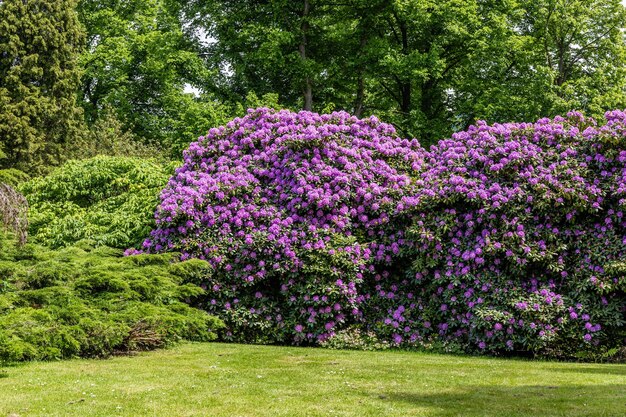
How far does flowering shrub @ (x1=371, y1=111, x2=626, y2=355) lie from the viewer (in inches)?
436

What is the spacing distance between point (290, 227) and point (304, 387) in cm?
500

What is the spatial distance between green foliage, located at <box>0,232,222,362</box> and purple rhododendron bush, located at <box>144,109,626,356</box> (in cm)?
111

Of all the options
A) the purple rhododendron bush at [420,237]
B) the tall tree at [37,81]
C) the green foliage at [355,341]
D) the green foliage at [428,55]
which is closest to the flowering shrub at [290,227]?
the purple rhododendron bush at [420,237]

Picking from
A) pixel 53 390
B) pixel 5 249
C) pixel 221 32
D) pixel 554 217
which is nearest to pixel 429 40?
pixel 221 32

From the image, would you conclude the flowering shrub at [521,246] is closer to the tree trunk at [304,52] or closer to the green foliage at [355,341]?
the green foliage at [355,341]

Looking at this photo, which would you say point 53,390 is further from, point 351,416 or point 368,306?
point 368,306

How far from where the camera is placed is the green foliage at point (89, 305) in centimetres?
871

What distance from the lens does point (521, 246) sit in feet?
37.1

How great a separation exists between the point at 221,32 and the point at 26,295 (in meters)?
17.9

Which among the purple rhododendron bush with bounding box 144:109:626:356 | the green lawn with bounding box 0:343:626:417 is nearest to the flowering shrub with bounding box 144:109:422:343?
the purple rhododendron bush with bounding box 144:109:626:356

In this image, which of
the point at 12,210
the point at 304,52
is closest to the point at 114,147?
the point at 304,52

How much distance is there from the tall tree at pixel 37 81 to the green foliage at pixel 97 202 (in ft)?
35.7

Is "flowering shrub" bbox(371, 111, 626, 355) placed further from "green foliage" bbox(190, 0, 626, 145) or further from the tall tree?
the tall tree

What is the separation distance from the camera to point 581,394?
24.7 ft
